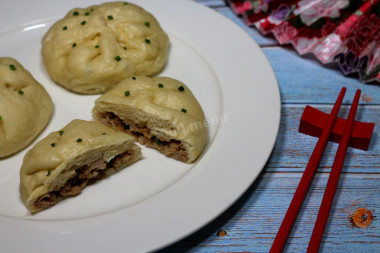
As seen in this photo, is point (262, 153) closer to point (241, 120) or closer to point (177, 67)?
point (241, 120)

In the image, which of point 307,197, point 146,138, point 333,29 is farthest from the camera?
point 333,29

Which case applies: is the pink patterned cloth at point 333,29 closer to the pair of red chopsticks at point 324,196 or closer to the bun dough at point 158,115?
the pair of red chopsticks at point 324,196

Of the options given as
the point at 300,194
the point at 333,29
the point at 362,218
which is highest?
the point at 333,29

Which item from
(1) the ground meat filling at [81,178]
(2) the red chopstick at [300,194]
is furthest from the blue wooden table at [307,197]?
(1) the ground meat filling at [81,178]

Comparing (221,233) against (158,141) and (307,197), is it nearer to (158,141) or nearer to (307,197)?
(307,197)

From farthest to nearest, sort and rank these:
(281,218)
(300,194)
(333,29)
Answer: (333,29), (281,218), (300,194)

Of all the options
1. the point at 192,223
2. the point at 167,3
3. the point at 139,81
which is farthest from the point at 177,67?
the point at 192,223

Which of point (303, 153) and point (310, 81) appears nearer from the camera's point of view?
point (303, 153)

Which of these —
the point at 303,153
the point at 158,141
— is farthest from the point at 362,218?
the point at 158,141
